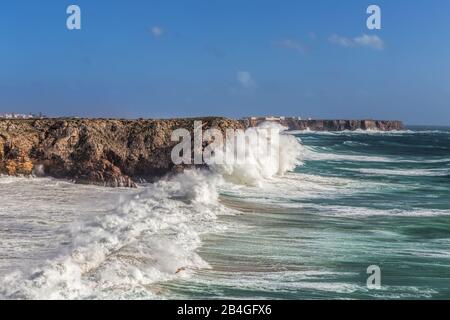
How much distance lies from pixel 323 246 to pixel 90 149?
15.8m

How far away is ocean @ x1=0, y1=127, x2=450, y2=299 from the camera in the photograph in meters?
9.05

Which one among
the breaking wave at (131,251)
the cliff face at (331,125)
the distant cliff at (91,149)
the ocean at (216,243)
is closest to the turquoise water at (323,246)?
the ocean at (216,243)

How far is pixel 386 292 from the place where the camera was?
30.2 ft

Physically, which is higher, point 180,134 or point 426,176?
point 180,134

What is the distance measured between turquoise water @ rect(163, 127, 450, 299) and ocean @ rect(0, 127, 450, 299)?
3 centimetres

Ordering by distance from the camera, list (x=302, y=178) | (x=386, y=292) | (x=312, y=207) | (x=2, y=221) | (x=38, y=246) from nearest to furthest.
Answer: (x=386, y=292) < (x=38, y=246) < (x=2, y=221) < (x=312, y=207) < (x=302, y=178)

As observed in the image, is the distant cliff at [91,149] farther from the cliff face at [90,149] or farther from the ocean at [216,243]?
the ocean at [216,243]

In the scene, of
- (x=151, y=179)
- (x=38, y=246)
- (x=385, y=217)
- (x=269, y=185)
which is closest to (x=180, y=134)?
(x=151, y=179)

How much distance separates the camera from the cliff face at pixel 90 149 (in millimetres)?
25172

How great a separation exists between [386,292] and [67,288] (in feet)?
14.5

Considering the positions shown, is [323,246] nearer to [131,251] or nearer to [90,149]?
[131,251]

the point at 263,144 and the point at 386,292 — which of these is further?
the point at 263,144
